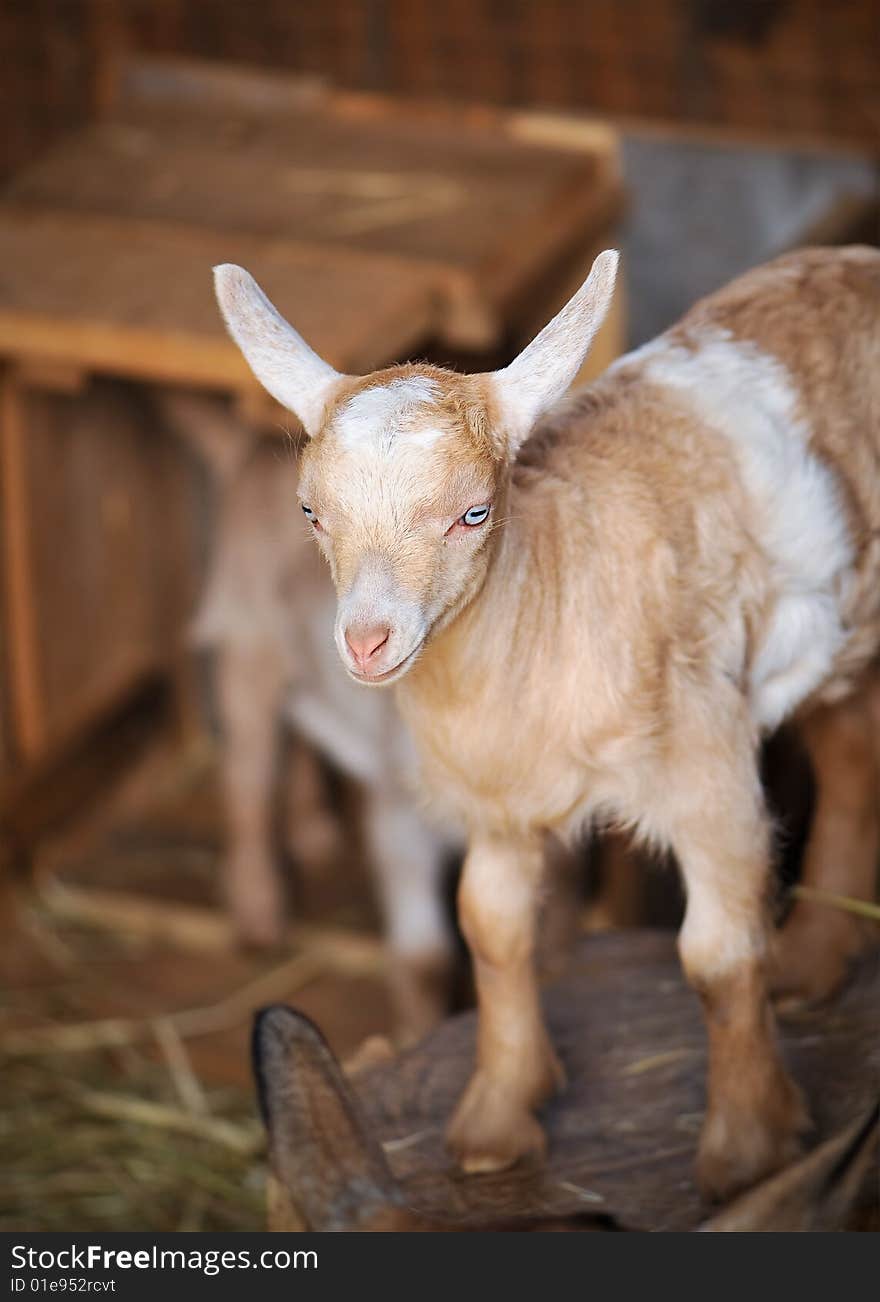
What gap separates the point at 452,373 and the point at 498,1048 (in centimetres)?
115

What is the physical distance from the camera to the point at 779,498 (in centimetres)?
285

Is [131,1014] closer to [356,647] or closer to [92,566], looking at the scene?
[92,566]

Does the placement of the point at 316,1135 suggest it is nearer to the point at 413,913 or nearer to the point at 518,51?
the point at 413,913

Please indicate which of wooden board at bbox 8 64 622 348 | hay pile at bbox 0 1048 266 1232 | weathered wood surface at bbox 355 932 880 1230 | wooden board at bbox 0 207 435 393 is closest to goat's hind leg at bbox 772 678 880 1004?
weathered wood surface at bbox 355 932 880 1230

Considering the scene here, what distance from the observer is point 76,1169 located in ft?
15.9

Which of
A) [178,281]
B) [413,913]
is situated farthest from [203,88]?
[413,913]

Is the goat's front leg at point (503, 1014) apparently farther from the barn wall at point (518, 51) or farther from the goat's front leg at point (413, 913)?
the barn wall at point (518, 51)

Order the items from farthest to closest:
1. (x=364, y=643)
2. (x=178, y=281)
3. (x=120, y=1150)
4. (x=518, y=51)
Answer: (x=518, y=51), (x=178, y=281), (x=120, y=1150), (x=364, y=643)

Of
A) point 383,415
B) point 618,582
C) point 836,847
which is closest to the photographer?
point 383,415

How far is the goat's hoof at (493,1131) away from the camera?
10.1ft

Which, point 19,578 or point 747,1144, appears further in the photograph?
point 19,578

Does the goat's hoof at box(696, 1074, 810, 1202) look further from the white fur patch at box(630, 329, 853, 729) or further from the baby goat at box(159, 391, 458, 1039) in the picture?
the baby goat at box(159, 391, 458, 1039)

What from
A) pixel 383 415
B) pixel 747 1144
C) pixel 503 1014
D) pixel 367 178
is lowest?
pixel 747 1144

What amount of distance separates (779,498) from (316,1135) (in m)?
1.17
